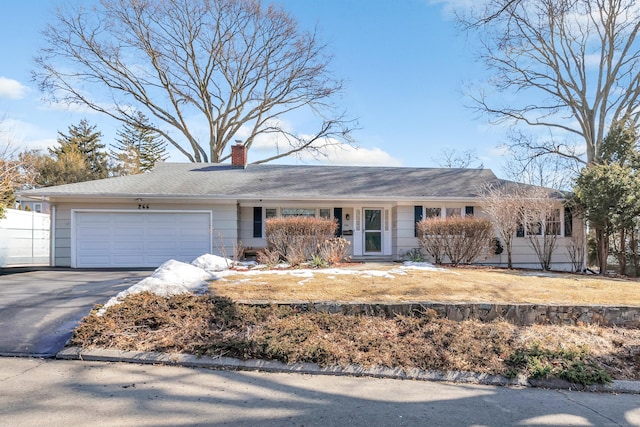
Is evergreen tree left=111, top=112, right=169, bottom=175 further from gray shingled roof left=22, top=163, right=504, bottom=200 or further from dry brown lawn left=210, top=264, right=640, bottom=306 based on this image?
dry brown lawn left=210, top=264, right=640, bottom=306

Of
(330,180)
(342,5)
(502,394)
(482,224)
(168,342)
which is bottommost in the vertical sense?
(502,394)

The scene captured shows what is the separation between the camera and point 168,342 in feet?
15.0

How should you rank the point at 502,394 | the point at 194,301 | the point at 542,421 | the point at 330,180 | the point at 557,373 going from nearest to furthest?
the point at 542,421 → the point at 502,394 → the point at 557,373 → the point at 194,301 → the point at 330,180

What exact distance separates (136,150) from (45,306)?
34810 mm

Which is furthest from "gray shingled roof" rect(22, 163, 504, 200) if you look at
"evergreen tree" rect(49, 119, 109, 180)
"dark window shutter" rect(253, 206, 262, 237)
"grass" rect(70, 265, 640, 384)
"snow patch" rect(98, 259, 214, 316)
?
"evergreen tree" rect(49, 119, 109, 180)

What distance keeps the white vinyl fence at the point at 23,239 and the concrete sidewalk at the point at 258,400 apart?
13.5 m

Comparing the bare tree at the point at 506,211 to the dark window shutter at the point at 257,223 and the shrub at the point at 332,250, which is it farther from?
the dark window shutter at the point at 257,223

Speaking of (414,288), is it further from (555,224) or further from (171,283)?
(555,224)

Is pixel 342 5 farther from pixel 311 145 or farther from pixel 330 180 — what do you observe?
pixel 311 145

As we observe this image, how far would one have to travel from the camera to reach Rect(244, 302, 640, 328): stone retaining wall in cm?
575

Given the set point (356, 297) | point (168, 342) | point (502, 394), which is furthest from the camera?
point (356, 297)

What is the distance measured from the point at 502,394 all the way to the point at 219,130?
2425 cm

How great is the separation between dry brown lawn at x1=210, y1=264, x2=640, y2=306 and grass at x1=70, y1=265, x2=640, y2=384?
0.05 m

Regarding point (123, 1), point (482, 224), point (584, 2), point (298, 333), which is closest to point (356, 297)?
point (298, 333)
